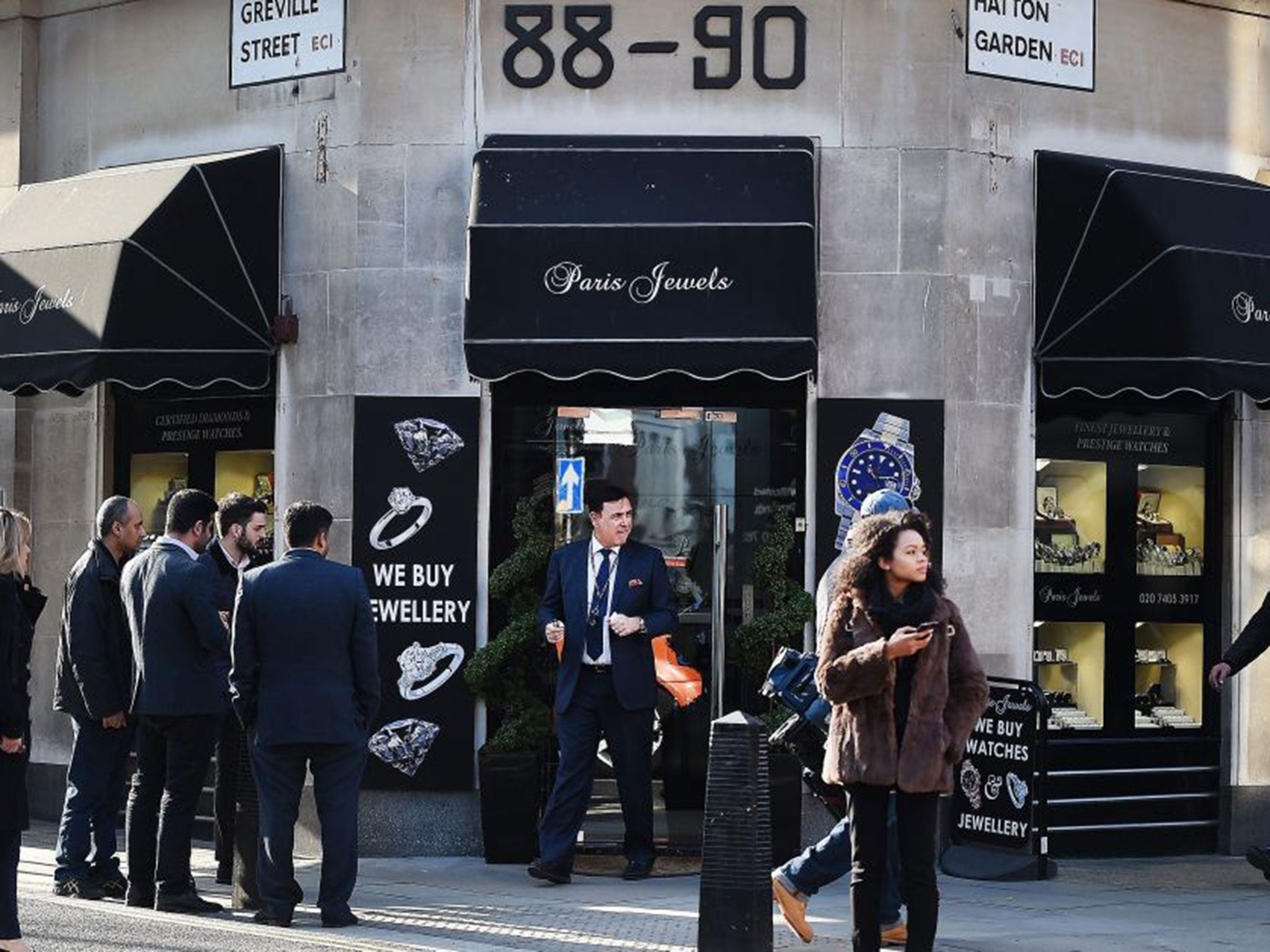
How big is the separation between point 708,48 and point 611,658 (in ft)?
12.4

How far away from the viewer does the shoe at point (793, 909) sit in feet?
33.2

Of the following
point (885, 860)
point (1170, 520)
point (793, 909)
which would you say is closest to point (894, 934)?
point (793, 909)

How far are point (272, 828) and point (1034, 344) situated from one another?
5.65 metres

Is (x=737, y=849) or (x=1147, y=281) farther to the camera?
(x=1147, y=281)

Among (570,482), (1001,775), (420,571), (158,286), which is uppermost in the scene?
(158,286)

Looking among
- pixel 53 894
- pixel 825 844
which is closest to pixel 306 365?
pixel 53 894

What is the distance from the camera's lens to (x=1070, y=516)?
46.7 ft

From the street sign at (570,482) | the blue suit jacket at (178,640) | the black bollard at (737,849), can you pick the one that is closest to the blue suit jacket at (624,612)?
the street sign at (570,482)

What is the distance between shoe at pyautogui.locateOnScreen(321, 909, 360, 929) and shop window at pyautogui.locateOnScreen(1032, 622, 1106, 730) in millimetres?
5157

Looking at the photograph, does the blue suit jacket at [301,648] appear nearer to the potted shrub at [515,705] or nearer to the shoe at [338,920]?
the shoe at [338,920]

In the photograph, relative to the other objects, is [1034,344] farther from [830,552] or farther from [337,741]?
[337,741]

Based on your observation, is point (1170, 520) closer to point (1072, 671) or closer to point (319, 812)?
point (1072, 671)

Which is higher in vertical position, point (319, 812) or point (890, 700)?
point (890, 700)

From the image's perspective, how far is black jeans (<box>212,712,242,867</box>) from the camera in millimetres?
12227
